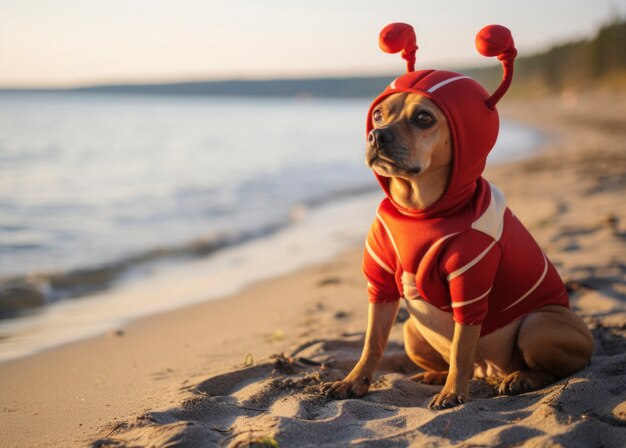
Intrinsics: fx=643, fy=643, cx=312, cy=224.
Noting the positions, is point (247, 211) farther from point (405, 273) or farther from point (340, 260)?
point (405, 273)

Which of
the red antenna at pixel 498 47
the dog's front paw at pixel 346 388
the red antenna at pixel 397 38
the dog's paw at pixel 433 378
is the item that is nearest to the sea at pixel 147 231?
the dog's front paw at pixel 346 388

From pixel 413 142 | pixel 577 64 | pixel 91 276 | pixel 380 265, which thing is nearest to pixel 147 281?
pixel 91 276

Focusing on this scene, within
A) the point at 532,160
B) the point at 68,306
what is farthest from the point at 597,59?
the point at 68,306

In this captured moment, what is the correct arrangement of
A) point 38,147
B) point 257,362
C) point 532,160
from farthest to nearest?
point 38,147
point 532,160
point 257,362

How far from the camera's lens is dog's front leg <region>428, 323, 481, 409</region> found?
2943 millimetres

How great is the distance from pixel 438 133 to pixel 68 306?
4.19 metres

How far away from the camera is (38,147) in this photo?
22.9 metres

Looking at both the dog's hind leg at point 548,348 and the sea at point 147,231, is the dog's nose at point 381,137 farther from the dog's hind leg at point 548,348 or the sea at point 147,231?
the sea at point 147,231

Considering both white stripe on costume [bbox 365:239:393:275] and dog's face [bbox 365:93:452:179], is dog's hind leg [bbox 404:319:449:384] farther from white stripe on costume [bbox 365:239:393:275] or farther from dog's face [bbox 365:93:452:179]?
dog's face [bbox 365:93:452:179]

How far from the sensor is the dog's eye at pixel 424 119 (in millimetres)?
2951

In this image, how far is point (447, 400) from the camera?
9.42 feet

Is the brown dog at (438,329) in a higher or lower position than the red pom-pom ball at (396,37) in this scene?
lower

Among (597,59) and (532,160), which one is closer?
(532,160)

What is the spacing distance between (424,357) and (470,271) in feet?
2.72
